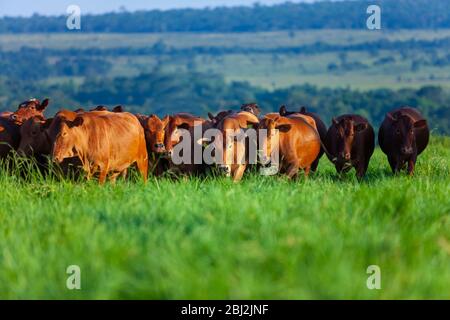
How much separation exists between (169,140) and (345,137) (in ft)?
10.0

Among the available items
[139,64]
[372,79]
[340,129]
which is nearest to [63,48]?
[139,64]

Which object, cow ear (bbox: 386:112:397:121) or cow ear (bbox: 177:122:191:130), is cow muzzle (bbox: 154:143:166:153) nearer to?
cow ear (bbox: 177:122:191:130)

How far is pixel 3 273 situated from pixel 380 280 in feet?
9.19

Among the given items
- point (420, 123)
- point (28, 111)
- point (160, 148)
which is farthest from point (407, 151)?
point (28, 111)

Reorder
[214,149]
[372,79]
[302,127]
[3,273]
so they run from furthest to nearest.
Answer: [372,79] → [302,127] → [214,149] → [3,273]

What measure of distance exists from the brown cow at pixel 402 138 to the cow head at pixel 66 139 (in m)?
5.55

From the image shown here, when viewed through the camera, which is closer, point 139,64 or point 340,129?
point 340,129

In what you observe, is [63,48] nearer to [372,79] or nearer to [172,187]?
[372,79]

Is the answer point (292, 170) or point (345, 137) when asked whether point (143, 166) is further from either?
point (345, 137)

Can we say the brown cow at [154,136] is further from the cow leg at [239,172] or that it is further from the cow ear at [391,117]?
the cow ear at [391,117]

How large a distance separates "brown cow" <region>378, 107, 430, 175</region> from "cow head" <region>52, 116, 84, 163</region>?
5.55 metres

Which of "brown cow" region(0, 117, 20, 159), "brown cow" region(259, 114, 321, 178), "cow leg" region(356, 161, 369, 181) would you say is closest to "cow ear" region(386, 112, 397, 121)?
"cow leg" region(356, 161, 369, 181)

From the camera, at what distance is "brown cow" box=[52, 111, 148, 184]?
13227 millimetres
